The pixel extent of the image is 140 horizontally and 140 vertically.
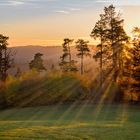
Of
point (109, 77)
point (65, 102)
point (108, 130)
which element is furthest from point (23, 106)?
point (108, 130)

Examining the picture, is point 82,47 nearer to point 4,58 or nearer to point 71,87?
point 4,58

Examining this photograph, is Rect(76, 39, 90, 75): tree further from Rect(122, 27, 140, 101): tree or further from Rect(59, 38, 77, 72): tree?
Rect(122, 27, 140, 101): tree

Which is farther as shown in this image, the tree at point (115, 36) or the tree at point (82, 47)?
the tree at point (82, 47)

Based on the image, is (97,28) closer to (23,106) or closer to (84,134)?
(23,106)

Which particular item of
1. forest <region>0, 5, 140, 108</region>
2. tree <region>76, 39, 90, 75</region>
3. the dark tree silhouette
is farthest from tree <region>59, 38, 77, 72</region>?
the dark tree silhouette

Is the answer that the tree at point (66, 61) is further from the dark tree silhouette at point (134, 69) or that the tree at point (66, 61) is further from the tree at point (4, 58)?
the dark tree silhouette at point (134, 69)

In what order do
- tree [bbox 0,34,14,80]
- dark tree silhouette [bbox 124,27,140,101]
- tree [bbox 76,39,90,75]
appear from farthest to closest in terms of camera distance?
tree [bbox 76,39,90,75]
tree [bbox 0,34,14,80]
dark tree silhouette [bbox 124,27,140,101]

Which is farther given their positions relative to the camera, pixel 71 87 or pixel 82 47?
pixel 82 47

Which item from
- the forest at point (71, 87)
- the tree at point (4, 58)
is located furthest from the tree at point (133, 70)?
the tree at point (4, 58)

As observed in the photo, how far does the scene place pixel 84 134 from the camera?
2458 centimetres

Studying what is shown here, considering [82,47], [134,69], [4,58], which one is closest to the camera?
[134,69]

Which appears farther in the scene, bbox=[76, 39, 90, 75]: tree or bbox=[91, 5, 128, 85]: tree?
bbox=[76, 39, 90, 75]: tree

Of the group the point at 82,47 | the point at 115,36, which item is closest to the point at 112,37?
the point at 115,36

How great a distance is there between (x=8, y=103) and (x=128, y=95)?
19346mm
